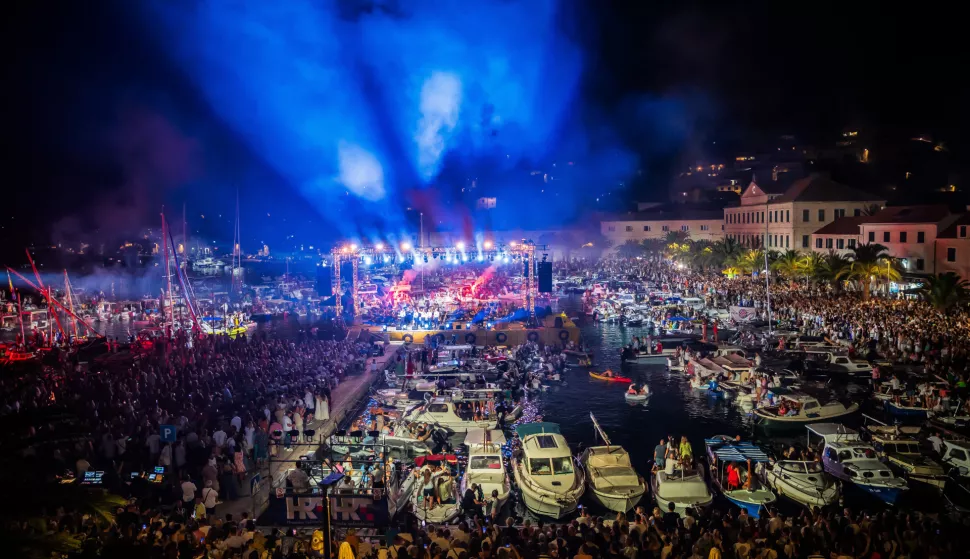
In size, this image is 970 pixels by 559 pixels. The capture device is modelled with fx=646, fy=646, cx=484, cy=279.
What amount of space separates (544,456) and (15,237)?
49.9 meters

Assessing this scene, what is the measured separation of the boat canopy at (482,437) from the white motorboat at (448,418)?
1.16 metres

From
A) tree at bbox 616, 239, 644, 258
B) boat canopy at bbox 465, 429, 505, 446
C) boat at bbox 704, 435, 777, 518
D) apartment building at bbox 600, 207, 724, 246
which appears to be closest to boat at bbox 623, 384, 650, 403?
boat at bbox 704, 435, 777, 518

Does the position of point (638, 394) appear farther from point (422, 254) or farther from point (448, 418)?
point (422, 254)

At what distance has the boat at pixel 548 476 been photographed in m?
13.4

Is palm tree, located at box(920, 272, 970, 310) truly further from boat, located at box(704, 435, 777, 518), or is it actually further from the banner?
boat, located at box(704, 435, 777, 518)

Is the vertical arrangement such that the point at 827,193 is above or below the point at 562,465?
above

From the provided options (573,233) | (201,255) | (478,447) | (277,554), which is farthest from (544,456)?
(201,255)

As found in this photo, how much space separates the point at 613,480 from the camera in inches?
548

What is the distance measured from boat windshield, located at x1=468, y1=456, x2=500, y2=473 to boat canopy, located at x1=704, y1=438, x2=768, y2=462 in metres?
4.90

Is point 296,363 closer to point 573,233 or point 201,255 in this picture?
point 573,233

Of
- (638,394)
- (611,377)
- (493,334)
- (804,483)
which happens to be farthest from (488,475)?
(493,334)

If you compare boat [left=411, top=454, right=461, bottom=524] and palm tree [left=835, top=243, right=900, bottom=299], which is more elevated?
palm tree [left=835, top=243, right=900, bottom=299]

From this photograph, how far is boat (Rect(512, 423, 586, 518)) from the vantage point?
13.4 meters

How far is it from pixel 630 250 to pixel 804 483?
246 ft
